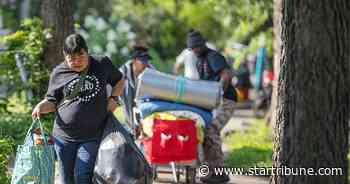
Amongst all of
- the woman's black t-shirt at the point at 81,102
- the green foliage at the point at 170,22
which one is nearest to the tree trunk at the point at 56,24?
the woman's black t-shirt at the point at 81,102

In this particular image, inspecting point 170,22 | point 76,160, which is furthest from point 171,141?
point 170,22

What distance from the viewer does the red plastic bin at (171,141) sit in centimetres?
984

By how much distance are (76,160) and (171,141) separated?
8.39 feet

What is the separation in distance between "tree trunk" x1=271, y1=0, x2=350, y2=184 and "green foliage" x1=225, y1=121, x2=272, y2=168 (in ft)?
15.7

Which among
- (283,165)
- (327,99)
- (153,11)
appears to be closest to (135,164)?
(283,165)

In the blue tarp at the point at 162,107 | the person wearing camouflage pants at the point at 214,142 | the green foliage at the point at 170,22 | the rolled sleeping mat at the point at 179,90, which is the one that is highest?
the green foliage at the point at 170,22

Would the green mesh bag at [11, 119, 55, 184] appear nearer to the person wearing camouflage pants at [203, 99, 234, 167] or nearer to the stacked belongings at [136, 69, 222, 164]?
the stacked belongings at [136, 69, 222, 164]

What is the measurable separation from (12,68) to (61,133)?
532 cm

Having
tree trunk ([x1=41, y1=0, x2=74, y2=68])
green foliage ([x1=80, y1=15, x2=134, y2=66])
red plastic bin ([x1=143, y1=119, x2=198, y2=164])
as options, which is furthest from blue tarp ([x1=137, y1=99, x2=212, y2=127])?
green foliage ([x1=80, y1=15, x2=134, y2=66])

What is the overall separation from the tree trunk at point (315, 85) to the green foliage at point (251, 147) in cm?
479

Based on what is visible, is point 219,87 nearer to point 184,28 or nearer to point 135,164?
point 135,164

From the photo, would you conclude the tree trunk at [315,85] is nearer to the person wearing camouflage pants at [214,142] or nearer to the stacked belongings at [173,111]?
the stacked belongings at [173,111]

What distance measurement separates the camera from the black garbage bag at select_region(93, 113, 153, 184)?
7113 millimetres

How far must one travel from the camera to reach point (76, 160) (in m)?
7.44
